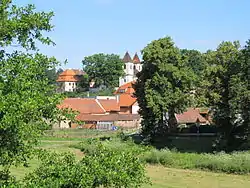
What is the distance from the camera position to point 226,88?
35906mm

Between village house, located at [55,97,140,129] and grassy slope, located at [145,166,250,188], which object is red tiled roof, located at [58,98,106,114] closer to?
village house, located at [55,97,140,129]

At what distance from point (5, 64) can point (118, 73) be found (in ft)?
359

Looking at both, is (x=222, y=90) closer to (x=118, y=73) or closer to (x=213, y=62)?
(x=213, y=62)

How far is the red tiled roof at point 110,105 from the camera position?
7406cm

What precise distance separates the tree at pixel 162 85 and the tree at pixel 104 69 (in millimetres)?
72737

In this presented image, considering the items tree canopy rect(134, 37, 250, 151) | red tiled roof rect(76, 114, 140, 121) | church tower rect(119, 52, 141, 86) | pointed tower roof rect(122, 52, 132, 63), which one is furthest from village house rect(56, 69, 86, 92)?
tree canopy rect(134, 37, 250, 151)

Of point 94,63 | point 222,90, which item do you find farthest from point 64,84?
point 222,90

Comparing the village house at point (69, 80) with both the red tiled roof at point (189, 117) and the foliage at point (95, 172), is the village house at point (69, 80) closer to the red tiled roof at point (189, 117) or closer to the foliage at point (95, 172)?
the red tiled roof at point (189, 117)

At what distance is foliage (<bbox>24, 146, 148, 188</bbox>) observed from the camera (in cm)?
757

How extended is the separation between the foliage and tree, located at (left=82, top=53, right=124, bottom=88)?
107879mm

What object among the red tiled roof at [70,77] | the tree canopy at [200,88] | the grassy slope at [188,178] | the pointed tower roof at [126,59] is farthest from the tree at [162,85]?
the red tiled roof at [70,77]

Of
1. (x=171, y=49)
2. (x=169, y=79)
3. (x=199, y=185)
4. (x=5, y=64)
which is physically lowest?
(x=199, y=185)

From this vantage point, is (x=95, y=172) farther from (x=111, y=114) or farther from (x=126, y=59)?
(x=126, y=59)

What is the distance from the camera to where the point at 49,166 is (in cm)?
815
